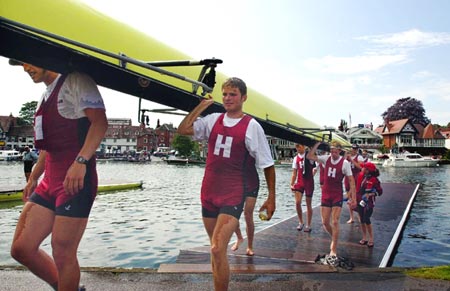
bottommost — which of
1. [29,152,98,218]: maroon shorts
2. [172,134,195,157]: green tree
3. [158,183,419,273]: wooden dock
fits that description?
[158,183,419,273]: wooden dock

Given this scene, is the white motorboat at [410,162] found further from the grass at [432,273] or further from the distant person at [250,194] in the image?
the grass at [432,273]

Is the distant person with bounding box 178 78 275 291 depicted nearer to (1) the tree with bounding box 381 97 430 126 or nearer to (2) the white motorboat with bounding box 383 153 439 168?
(2) the white motorboat with bounding box 383 153 439 168

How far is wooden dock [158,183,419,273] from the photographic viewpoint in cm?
650

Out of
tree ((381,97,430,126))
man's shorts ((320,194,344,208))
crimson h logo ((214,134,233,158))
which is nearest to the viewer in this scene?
crimson h logo ((214,134,233,158))

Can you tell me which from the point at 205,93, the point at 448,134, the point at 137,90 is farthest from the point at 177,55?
the point at 448,134

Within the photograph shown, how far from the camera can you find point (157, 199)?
24.9 metres

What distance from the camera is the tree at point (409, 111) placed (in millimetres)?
122250

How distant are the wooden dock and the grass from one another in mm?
1265

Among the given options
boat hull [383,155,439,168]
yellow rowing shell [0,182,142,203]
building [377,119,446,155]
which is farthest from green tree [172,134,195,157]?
yellow rowing shell [0,182,142,203]

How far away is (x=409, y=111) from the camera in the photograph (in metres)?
124

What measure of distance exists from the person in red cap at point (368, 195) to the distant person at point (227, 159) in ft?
19.1

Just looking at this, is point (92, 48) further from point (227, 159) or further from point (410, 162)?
point (410, 162)

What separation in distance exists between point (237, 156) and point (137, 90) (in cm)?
123

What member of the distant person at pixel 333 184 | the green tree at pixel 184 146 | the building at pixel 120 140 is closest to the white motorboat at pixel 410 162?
the green tree at pixel 184 146
